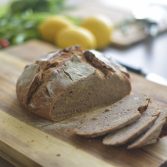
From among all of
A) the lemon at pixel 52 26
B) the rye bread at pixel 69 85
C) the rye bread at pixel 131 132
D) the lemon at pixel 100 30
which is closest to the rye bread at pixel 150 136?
the rye bread at pixel 131 132

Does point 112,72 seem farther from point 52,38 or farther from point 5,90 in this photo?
point 52,38

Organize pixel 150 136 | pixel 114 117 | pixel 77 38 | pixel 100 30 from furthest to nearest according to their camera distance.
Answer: pixel 100 30
pixel 77 38
pixel 114 117
pixel 150 136

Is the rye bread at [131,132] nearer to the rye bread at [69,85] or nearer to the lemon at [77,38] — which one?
the rye bread at [69,85]

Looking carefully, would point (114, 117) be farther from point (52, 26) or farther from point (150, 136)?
point (52, 26)

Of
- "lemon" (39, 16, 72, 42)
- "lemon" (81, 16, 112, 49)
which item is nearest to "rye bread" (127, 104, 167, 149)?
"lemon" (81, 16, 112, 49)

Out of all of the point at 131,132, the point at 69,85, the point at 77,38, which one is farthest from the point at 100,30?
the point at 131,132

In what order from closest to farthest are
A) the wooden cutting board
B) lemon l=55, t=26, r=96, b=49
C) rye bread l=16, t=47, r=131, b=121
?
the wooden cutting board < rye bread l=16, t=47, r=131, b=121 < lemon l=55, t=26, r=96, b=49

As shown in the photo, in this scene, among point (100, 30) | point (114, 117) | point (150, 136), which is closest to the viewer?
point (150, 136)

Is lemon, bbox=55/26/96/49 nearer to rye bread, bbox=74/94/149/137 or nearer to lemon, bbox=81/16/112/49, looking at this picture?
lemon, bbox=81/16/112/49
